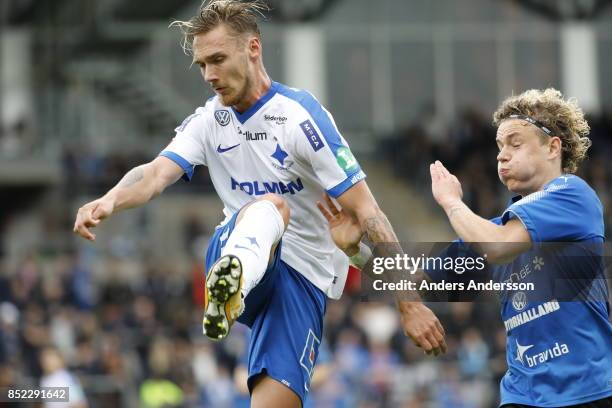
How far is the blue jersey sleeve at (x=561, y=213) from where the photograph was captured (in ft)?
18.0

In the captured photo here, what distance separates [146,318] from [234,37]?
11.5m

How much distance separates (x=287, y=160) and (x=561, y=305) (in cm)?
166

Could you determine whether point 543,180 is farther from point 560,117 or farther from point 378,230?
point 378,230

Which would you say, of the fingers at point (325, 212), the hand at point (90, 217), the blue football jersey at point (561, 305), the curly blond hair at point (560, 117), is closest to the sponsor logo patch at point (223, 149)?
the fingers at point (325, 212)

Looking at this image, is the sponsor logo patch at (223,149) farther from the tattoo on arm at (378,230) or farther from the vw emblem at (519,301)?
the vw emblem at (519,301)

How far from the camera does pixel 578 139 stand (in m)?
5.82

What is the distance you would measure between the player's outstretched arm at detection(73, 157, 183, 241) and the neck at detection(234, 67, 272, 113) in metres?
0.51

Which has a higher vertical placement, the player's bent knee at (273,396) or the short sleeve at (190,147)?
the short sleeve at (190,147)

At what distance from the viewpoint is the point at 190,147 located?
6.62m

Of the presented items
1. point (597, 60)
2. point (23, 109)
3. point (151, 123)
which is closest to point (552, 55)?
point (597, 60)

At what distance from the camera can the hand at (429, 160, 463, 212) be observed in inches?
226

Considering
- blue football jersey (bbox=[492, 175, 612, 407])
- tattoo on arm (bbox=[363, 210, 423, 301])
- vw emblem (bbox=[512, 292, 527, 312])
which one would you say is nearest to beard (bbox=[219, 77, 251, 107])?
tattoo on arm (bbox=[363, 210, 423, 301])

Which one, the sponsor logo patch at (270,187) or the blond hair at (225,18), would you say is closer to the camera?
the blond hair at (225,18)

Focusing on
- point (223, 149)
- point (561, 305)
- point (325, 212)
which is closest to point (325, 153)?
point (325, 212)
